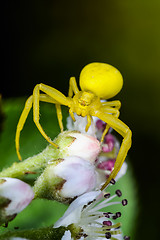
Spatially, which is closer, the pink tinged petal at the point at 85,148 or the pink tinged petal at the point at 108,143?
the pink tinged petal at the point at 85,148

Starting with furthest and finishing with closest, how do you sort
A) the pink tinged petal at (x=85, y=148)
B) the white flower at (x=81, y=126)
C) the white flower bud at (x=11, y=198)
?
the white flower at (x=81, y=126)
the pink tinged petal at (x=85, y=148)
the white flower bud at (x=11, y=198)

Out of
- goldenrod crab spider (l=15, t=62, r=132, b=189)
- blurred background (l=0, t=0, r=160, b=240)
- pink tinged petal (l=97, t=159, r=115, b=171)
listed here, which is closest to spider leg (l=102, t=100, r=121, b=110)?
goldenrod crab spider (l=15, t=62, r=132, b=189)

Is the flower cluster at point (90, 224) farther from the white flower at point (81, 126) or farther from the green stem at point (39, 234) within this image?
the white flower at point (81, 126)

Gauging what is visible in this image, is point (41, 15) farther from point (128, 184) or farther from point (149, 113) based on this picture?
point (128, 184)

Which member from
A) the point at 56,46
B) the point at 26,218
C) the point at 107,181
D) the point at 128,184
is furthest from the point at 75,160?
the point at 56,46

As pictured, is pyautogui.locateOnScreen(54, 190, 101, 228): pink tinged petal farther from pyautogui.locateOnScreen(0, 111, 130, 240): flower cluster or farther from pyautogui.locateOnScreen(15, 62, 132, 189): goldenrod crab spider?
pyautogui.locateOnScreen(15, 62, 132, 189): goldenrod crab spider

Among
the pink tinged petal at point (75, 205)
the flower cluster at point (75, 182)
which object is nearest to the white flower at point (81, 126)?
the flower cluster at point (75, 182)

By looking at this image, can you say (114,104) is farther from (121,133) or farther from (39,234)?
(39,234)

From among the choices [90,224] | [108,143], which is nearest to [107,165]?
[108,143]
